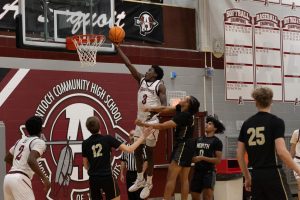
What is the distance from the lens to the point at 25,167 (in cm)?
834

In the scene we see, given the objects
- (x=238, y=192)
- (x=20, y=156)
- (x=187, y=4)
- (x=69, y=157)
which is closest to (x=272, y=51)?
(x=187, y=4)

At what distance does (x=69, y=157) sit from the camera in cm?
1283

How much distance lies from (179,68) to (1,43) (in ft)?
15.4

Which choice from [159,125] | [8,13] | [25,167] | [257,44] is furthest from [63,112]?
[257,44]

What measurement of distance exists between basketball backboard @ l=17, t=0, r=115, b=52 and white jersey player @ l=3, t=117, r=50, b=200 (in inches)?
101

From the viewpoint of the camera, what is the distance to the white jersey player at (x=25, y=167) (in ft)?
26.8

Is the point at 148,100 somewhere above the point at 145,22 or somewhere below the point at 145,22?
below

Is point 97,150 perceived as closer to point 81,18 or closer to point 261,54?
point 81,18

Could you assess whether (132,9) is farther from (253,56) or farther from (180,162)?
(180,162)

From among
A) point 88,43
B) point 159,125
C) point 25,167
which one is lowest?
point 25,167

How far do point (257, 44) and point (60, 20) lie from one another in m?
6.89

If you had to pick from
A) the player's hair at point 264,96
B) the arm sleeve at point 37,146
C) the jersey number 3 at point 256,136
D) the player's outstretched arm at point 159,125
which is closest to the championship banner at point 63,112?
the arm sleeve at point 37,146

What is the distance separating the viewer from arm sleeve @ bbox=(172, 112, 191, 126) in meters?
9.59

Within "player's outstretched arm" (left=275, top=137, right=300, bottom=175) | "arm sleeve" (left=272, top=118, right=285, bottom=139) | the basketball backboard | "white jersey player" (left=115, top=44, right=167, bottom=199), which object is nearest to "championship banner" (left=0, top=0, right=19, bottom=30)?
the basketball backboard
